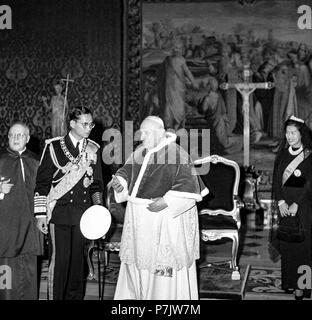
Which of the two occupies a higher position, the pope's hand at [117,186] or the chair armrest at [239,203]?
the pope's hand at [117,186]

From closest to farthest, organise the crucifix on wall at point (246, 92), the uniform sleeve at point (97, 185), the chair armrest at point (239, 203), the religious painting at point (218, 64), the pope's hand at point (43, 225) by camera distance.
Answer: the pope's hand at point (43, 225)
the uniform sleeve at point (97, 185)
the chair armrest at point (239, 203)
the crucifix on wall at point (246, 92)
the religious painting at point (218, 64)

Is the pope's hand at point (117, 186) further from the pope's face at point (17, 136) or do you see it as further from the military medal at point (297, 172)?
the military medal at point (297, 172)

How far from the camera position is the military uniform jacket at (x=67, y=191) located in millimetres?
4383

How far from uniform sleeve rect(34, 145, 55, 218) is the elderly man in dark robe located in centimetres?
20

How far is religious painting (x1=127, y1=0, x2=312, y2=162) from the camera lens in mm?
10555

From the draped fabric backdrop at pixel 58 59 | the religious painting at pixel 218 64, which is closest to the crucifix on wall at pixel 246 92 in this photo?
the religious painting at pixel 218 64

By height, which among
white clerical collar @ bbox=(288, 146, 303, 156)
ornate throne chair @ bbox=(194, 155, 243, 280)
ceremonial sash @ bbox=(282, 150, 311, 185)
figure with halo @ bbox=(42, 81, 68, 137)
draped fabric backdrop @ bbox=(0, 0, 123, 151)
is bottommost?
ornate throne chair @ bbox=(194, 155, 243, 280)

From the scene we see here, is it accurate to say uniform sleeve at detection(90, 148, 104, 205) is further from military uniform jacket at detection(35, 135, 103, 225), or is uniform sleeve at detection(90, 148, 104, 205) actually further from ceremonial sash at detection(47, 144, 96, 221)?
ceremonial sash at detection(47, 144, 96, 221)

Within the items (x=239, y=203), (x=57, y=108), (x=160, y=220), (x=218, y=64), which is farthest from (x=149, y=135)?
(x=218, y=64)

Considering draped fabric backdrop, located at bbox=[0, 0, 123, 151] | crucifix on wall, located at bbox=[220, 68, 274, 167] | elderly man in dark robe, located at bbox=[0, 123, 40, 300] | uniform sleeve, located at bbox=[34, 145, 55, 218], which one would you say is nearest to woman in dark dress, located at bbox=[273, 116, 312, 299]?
uniform sleeve, located at bbox=[34, 145, 55, 218]

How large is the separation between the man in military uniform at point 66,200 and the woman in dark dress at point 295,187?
189 centimetres

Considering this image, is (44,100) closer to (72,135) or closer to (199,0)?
(199,0)

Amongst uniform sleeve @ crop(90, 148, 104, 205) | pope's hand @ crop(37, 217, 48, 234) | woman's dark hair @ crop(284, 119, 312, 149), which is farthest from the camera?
woman's dark hair @ crop(284, 119, 312, 149)

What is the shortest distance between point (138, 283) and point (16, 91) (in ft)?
25.5
